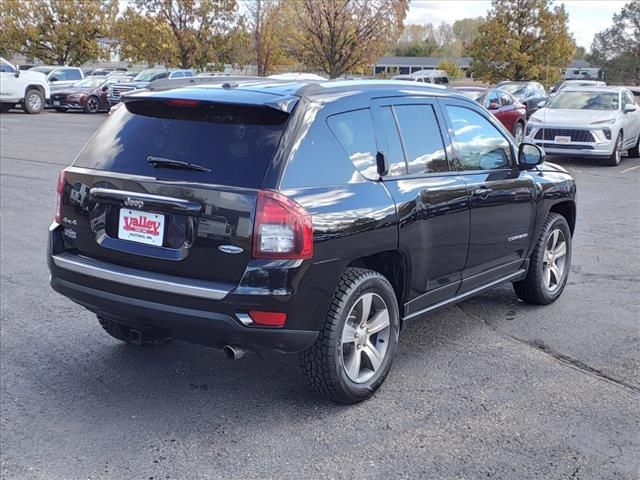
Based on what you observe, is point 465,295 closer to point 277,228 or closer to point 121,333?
point 277,228

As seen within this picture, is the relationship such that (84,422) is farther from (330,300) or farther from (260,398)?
(330,300)

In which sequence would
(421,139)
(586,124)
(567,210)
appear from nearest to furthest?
(421,139), (567,210), (586,124)

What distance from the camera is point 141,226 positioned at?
3797 millimetres

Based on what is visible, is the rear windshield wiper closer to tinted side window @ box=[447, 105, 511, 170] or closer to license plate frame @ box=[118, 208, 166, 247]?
license plate frame @ box=[118, 208, 166, 247]

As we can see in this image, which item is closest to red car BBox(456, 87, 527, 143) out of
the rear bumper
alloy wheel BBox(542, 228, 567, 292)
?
alloy wheel BBox(542, 228, 567, 292)

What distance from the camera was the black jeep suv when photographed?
11.7ft

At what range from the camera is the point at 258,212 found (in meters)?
3.51

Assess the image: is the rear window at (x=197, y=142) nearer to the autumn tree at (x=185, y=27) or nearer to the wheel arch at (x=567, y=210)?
the wheel arch at (x=567, y=210)

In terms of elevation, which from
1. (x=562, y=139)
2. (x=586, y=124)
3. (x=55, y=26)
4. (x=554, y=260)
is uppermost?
(x=55, y=26)

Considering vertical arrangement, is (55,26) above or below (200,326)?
above

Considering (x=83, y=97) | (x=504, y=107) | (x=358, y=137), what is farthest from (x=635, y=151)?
(x=83, y=97)

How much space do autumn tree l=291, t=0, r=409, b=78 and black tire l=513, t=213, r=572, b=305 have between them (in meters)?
22.7

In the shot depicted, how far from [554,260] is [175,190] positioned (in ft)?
12.1

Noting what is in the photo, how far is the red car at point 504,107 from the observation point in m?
18.9
